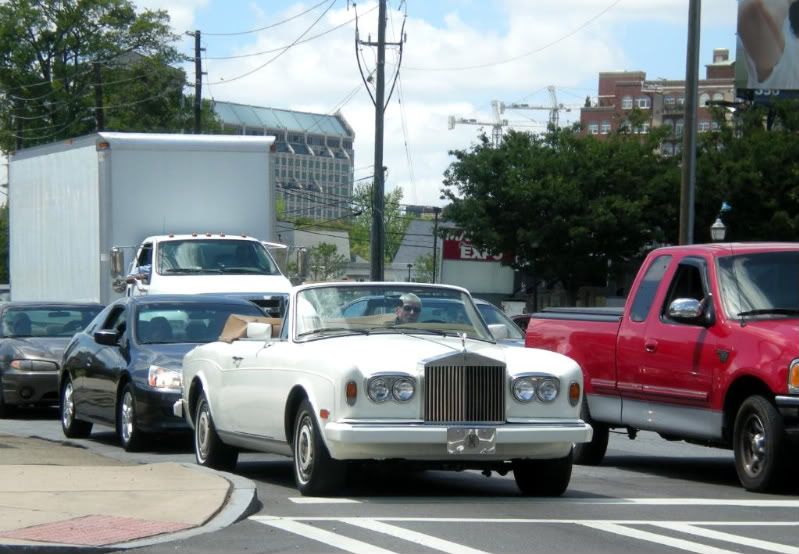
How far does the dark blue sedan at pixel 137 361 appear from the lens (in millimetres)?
14492

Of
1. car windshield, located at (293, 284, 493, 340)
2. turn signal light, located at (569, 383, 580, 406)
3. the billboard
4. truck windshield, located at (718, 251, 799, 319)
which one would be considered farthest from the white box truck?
the billboard

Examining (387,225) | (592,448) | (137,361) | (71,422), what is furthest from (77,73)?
(387,225)

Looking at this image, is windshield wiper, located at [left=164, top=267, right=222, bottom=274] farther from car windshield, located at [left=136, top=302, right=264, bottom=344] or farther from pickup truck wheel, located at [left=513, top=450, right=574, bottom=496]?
pickup truck wheel, located at [left=513, top=450, right=574, bottom=496]

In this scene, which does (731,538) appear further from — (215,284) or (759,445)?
(215,284)

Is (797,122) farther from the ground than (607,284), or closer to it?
farther from the ground

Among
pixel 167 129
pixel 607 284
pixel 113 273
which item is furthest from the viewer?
pixel 167 129

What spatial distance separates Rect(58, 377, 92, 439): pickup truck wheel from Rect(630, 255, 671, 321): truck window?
6.84 m

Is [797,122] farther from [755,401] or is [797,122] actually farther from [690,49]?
[755,401]

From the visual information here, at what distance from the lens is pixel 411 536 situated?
843 cm

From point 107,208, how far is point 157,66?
45.6 meters

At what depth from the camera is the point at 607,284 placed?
56.5 metres

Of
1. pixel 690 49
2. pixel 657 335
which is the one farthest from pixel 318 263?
pixel 657 335

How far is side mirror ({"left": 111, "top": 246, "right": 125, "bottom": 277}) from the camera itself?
76.6 ft

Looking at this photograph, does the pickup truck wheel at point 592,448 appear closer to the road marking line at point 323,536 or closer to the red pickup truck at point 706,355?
the red pickup truck at point 706,355
